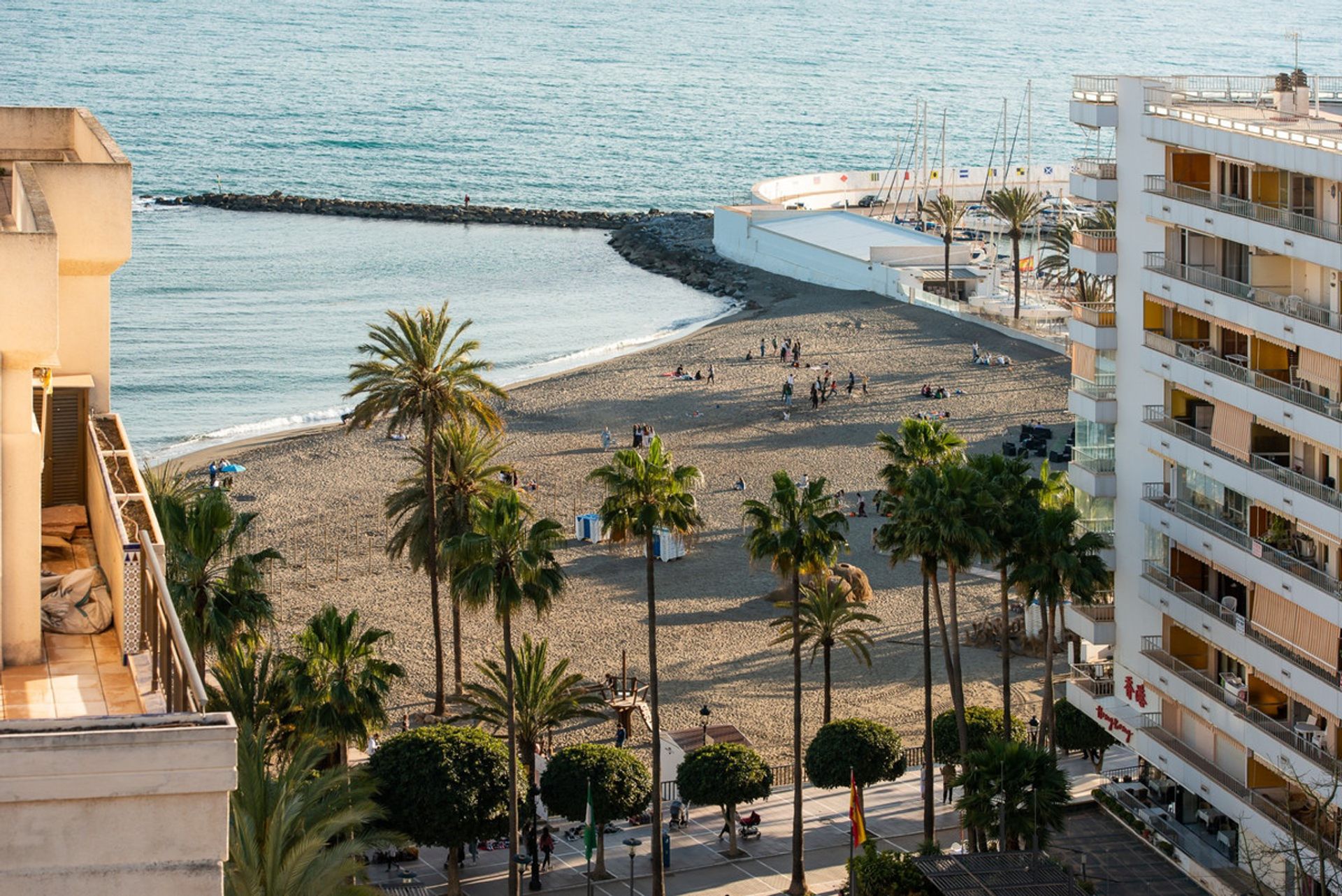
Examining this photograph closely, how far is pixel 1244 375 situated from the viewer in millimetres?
38250

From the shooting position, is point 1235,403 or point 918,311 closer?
point 1235,403

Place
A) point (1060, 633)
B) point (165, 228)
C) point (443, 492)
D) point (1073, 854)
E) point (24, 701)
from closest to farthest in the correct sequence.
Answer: point (24, 701)
point (1073, 854)
point (443, 492)
point (1060, 633)
point (165, 228)

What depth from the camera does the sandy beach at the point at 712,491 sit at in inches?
2195

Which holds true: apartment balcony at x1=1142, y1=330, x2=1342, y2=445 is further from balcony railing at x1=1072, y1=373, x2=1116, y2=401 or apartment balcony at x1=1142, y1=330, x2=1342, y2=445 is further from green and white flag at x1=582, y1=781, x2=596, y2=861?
green and white flag at x1=582, y1=781, x2=596, y2=861

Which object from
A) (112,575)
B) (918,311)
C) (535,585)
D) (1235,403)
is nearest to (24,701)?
(112,575)

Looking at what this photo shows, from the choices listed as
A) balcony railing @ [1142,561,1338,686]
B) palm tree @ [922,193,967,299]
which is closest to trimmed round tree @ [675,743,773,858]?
balcony railing @ [1142,561,1338,686]

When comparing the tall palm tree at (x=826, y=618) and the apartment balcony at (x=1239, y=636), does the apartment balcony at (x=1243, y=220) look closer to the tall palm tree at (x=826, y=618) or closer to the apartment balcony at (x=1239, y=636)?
the apartment balcony at (x=1239, y=636)

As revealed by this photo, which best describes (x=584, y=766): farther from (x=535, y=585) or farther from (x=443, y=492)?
(x=443, y=492)

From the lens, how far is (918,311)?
11462 centimetres

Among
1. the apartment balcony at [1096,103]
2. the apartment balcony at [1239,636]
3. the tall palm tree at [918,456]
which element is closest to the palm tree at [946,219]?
the tall palm tree at [918,456]

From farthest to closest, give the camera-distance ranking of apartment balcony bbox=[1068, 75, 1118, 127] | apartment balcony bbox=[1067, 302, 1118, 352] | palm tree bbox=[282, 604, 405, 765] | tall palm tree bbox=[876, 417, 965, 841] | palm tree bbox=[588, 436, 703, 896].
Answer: tall palm tree bbox=[876, 417, 965, 841], apartment balcony bbox=[1067, 302, 1118, 352], apartment balcony bbox=[1068, 75, 1118, 127], palm tree bbox=[588, 436, 703, 896], palm tree bbox=[282, 604, 405, 765]

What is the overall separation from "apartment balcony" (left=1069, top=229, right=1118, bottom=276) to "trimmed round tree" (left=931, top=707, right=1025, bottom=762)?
10.4 meters

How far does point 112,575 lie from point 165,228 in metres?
153

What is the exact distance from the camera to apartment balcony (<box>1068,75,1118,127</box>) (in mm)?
42219
